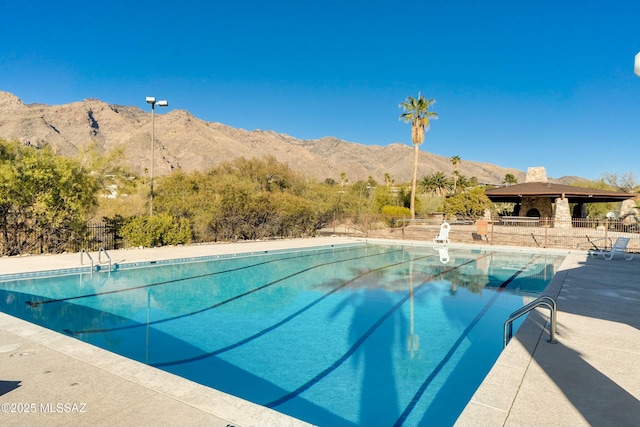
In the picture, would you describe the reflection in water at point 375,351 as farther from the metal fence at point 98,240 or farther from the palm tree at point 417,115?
the palm tree at point 417,115

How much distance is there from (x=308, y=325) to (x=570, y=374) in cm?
398

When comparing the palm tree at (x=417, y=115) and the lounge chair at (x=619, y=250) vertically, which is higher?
the palm tree at (x=417, y=115)

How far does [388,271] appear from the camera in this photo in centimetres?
1186

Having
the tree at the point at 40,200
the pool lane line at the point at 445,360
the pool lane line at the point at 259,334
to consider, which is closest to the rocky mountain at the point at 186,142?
the tree at the point at 40,200

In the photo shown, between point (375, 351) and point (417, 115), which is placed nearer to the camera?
point (375, 351)

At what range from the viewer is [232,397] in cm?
301

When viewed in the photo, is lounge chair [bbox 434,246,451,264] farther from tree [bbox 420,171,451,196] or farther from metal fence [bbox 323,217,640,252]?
tree [bbox 420,171,451,196]

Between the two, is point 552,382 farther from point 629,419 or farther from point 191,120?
point 191,120

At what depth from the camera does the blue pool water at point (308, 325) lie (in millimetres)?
4238

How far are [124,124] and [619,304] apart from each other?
9373 cm

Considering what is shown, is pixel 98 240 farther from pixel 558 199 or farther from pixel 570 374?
pixel 558 199

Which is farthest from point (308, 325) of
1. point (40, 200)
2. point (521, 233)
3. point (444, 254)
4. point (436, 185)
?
point (436, 185)

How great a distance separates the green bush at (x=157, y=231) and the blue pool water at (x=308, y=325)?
3.03m

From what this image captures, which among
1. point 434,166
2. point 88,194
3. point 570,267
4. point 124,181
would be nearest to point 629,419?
point 570,267
